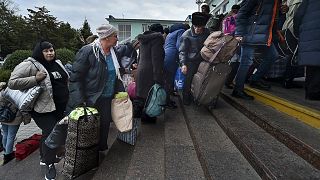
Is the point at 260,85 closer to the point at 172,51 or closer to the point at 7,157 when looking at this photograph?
the point at 172,51

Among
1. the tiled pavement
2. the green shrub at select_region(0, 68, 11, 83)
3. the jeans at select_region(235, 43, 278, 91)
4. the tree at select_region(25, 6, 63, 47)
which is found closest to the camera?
the jeans at select_region(235, 43, 278, 91)

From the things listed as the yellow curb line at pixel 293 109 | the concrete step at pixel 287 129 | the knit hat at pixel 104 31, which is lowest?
the concrete step at pixel 287 129

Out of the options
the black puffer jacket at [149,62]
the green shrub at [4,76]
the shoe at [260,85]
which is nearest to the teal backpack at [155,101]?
the black puffer jacket at [149,62]

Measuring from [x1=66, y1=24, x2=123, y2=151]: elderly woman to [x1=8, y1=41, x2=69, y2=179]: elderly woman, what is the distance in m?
0.44

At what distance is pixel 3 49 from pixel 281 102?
42420 millimetres

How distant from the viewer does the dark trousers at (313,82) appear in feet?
11.4

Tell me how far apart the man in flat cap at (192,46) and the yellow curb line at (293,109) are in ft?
3.86

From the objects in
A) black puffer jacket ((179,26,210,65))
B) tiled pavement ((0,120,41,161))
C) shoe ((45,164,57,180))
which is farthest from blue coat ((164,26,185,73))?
tiled pavement ((0,120,41,161))

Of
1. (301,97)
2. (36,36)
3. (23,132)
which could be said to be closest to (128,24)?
(36,36)

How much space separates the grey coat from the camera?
3.39 metres

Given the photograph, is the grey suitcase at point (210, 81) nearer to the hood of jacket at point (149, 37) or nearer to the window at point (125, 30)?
the hood of jacket at point (149, 37)

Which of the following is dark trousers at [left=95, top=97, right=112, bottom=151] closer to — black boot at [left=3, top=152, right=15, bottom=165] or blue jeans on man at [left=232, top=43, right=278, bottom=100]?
black boot at [left=3, top=152, right=15, bottom=165]

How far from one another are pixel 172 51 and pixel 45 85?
2.58 meters

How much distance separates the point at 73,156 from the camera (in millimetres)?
2949
